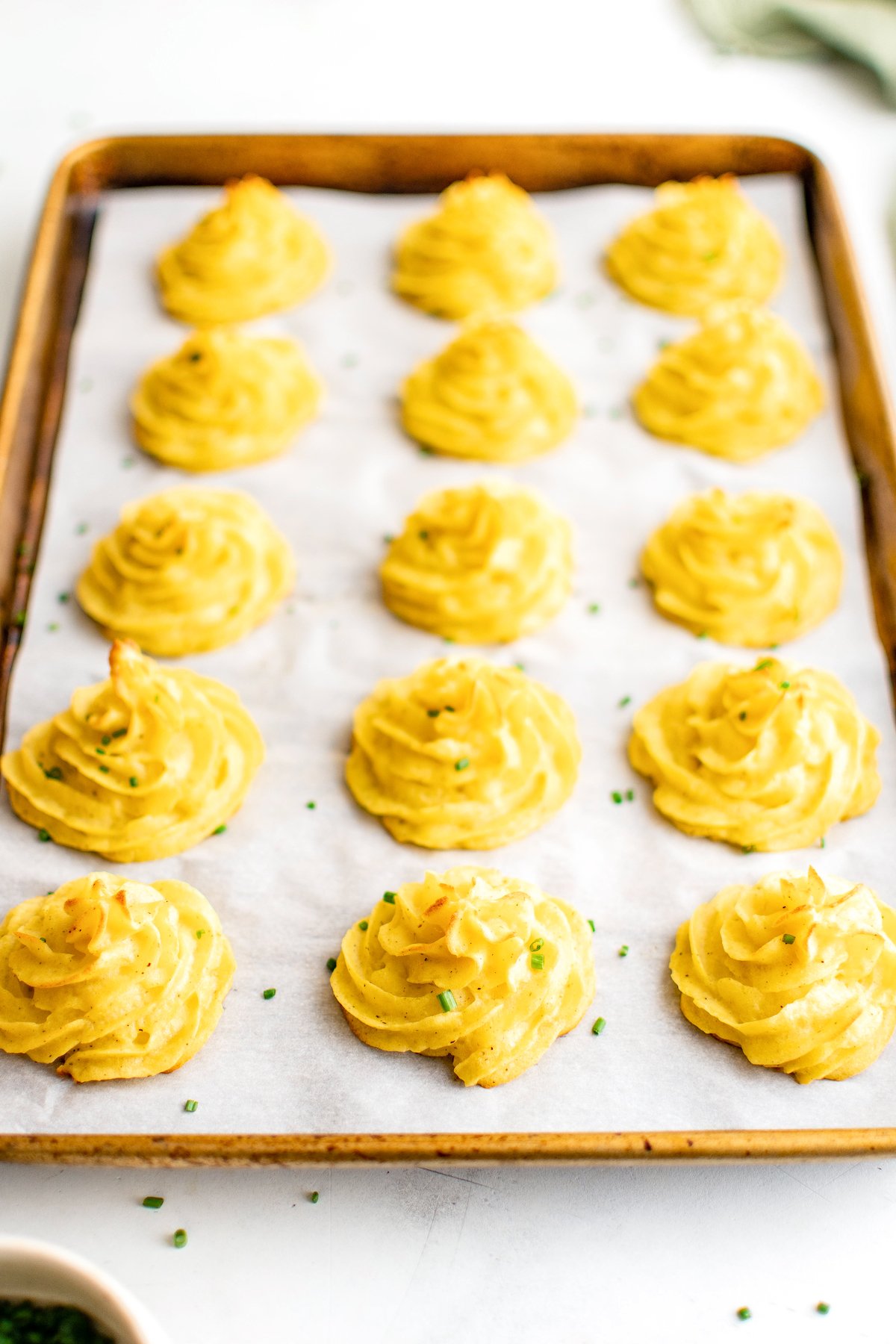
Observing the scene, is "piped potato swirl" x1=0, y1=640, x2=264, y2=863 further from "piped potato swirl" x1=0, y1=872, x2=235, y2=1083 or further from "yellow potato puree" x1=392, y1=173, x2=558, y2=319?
"yellow potato puree" x1=392, y1=173, x2=558, y2=319

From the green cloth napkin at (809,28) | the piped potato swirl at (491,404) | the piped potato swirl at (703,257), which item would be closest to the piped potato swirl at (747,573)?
the piped potato swirl at (491,404)

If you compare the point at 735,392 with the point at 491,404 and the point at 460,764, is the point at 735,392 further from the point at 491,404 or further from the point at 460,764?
the point at 460,764

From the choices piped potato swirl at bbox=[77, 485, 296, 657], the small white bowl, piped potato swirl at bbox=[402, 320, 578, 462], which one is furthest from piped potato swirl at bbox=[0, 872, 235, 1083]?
piped potato swirl at bbox=[402, 320, 578, 462]

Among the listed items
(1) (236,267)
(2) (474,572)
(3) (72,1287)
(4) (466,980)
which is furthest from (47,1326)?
(1) (236,267)

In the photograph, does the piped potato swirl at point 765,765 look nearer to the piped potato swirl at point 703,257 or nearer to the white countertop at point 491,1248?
the white countertop at point 491,1248

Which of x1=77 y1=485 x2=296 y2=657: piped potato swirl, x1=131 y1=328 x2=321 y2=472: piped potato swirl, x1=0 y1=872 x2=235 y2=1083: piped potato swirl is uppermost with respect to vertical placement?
x1=131 y1=328 x2=321 y2=472: piped potato swirl
